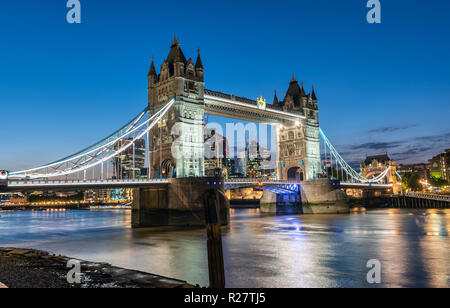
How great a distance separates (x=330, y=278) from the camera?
1338 centimetres

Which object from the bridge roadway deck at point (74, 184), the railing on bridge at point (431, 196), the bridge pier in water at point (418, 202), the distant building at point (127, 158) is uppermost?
the distant building at point (127, 158)

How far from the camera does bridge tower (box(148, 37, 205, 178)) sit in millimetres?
36128

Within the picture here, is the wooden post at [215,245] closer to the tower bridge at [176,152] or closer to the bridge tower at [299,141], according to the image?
the tower bridge at [176,152]

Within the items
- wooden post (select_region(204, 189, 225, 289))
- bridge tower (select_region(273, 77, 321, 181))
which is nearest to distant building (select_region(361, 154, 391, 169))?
bridge tower (select_region(273, 77, 321, 181))

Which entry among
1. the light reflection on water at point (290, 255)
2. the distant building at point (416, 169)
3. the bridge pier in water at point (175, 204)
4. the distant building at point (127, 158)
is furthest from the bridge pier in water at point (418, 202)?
the distant building at point (416, 169)

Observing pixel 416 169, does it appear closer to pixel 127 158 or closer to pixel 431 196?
pixel 431 196

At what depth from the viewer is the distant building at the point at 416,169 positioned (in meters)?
141

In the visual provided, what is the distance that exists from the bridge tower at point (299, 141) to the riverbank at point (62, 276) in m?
45.2

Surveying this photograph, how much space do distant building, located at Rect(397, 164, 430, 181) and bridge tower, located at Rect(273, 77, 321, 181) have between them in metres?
100

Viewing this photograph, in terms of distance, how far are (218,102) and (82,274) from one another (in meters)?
32.0

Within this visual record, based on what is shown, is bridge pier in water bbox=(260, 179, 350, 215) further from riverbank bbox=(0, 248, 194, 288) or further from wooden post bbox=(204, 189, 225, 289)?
wooden post bbox=(204, 189, 225, 289)

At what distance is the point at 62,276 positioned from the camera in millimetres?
11148

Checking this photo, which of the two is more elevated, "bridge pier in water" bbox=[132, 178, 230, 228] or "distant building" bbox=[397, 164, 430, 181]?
"distant building" bbox=[397, 164, 430, 181]
